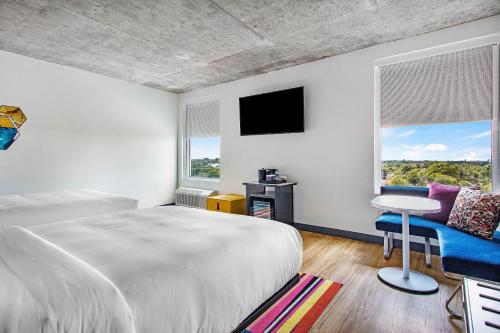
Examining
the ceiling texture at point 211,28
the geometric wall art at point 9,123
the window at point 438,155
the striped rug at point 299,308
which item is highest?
A: the ceiling texture at point 211,28

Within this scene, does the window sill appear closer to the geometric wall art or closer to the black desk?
the black desk

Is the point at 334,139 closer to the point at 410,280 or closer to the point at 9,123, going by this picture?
the point at 410,280

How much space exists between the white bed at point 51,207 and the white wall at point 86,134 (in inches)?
36.1

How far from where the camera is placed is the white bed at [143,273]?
2.91ft

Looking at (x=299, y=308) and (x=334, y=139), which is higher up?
(x=334, y=139)

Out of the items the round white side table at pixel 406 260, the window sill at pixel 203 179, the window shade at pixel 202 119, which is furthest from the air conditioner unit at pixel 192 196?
the round white side table at pixel 406 260

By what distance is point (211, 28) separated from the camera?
3074 millimetres

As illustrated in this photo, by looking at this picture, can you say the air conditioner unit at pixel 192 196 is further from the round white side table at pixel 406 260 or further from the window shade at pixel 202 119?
the round white side table at pixel 406 260

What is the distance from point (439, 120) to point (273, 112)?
2377mm

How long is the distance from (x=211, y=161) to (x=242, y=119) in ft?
4.56

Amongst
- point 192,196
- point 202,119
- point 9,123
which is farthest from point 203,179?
point 9,123

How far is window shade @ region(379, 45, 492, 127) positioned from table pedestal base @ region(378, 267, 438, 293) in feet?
6.12

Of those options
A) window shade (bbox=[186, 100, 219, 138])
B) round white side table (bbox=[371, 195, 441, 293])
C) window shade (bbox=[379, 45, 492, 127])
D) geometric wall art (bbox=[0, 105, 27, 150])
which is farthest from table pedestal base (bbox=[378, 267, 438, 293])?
geometric wall art (bbox=[0, 105, 27, 150])

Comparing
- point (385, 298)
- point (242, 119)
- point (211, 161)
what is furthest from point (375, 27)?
point (211, 161)
